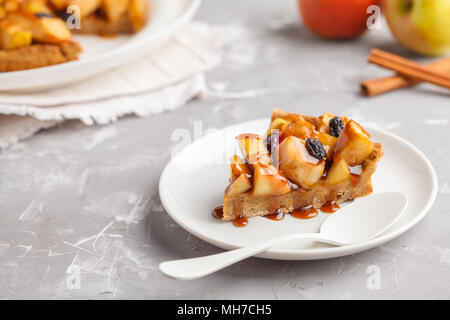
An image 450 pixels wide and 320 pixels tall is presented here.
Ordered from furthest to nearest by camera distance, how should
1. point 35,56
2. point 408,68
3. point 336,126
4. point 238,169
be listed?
point 408,68 → point 35,56 → point 336,126 → point 238,169

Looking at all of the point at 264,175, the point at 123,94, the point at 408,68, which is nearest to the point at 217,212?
the point at 264,175

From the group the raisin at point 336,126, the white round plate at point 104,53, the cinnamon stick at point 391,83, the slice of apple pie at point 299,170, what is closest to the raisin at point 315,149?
the slice of apple pie at point 299,170

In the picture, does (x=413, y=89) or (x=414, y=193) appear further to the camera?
(x=413, y=89)

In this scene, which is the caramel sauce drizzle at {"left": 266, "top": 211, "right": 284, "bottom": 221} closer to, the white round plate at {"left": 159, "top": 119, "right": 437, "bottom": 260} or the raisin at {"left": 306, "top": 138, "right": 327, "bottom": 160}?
the white round plate at {"left": 159, "top": 119, "right": 437, "bottom": 260}

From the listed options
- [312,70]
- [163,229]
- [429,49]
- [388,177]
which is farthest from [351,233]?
[429,49]

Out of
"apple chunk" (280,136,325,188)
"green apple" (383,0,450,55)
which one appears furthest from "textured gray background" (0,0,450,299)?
"apple chunk" (280,136,325,188)

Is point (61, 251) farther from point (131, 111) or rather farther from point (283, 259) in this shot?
point (131, 111)

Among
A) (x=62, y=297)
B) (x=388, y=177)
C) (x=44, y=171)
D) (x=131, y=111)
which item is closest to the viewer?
(x=62, y=297)

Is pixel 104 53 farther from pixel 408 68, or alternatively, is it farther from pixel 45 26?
pixel 408 68
